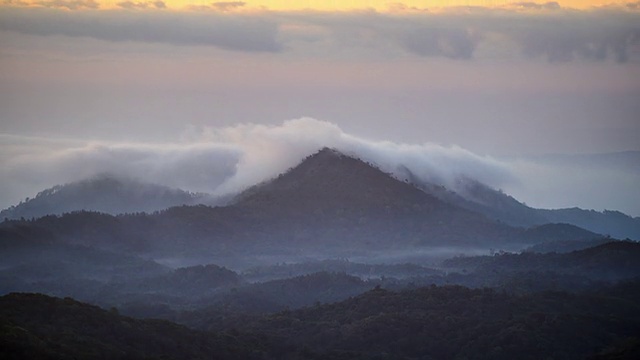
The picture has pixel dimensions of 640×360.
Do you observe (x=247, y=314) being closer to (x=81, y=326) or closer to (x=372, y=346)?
(x=372, y=346)

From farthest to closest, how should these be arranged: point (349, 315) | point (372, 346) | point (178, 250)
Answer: point (178, 250), point (349, 315), point (372, 346)

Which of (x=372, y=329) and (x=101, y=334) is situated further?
(x=372, y=329)

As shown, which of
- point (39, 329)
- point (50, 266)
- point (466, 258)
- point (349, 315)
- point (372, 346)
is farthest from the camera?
point (466, 258)

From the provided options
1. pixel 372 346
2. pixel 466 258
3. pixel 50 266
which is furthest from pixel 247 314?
pixel 466 258

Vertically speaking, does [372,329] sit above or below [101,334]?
above

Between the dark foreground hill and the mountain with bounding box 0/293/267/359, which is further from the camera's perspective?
the dark foreground hill

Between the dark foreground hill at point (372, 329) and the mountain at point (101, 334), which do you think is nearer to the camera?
the mountain at point (101, 334)

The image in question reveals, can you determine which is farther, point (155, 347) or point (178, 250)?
point (178, 250)

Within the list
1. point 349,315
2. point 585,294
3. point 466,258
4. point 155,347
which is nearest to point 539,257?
point 466,258

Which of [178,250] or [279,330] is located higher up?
[178,250]
